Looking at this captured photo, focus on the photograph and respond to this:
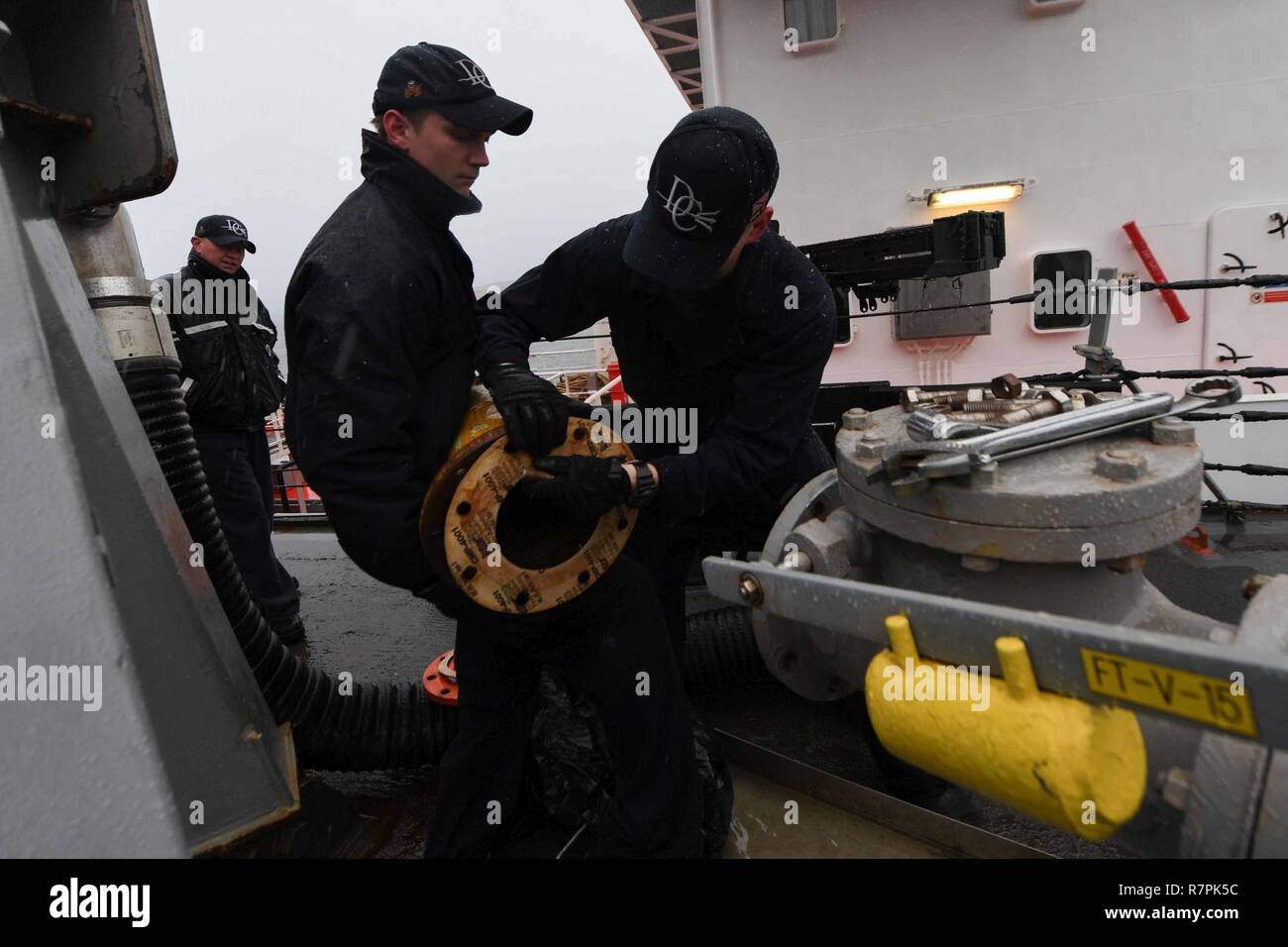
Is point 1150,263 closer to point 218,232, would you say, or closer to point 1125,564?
point 1125,564

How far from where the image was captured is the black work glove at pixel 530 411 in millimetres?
1529

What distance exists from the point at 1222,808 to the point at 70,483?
4.82 ft

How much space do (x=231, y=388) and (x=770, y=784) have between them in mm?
2734

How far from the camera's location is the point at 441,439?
161 cm

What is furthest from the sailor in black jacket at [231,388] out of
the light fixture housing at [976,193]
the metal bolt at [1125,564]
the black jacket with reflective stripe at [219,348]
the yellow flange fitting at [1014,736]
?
the light fixture housing at [976,193]

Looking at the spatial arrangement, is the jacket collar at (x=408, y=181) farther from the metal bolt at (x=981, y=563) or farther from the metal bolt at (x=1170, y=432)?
the metal bolt at (x=1170, y=432)

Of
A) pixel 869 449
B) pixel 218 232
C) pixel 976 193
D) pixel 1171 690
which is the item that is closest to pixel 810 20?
pixel 976 193

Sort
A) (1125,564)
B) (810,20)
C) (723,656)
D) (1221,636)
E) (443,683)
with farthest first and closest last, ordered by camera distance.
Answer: (810,20) < (723,656) < (443,683) < (1125,564) < (1221,636)

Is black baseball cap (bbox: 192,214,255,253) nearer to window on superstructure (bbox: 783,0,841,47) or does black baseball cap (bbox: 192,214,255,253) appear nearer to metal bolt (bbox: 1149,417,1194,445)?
metal bolt (bbox: 1149,417,1194,445)

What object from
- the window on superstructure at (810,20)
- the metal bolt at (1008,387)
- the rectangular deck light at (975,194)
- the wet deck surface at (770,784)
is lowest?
the wet deck surface at (770,784)

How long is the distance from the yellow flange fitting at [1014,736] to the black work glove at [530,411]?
0.81 m

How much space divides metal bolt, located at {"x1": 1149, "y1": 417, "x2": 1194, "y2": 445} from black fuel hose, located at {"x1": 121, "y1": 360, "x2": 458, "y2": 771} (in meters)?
1.93

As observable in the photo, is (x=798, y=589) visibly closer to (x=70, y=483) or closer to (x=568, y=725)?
(x=568, y=725)

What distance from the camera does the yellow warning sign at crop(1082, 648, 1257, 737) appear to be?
2.58ft
